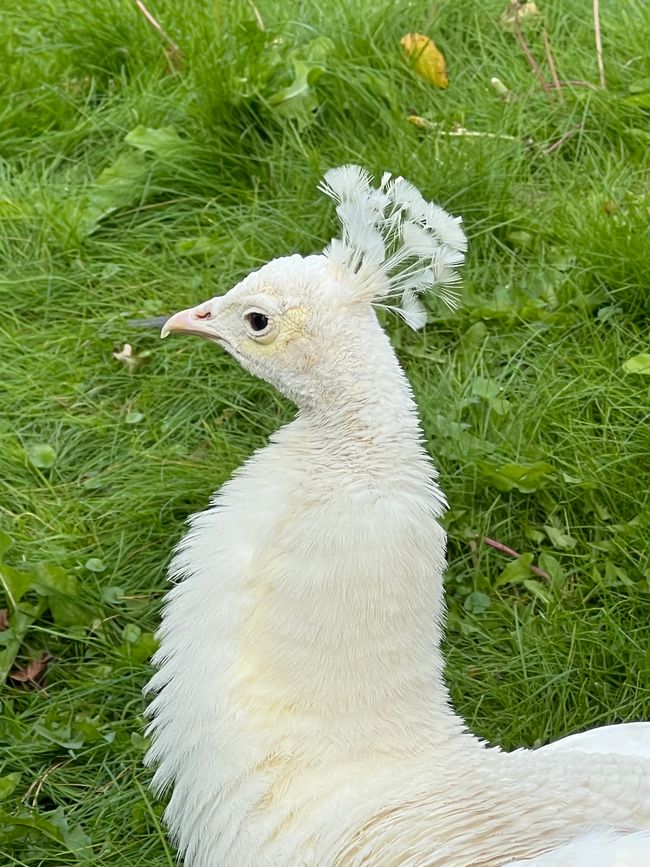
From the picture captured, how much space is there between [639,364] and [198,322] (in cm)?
155

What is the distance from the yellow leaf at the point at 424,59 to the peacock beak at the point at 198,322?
7.52 ft

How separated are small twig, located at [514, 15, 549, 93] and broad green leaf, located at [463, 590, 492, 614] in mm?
2003

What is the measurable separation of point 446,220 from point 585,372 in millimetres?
1382

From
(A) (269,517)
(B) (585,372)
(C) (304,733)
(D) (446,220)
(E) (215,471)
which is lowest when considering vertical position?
(B) (585,372)

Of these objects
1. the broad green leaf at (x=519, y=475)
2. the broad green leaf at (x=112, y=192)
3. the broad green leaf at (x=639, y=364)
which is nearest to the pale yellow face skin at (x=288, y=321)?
the broad green leaf at (x=519, y=475)

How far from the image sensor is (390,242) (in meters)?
2.14

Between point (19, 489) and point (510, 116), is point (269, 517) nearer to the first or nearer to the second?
point (19, 489)

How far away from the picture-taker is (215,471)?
3.32 meters

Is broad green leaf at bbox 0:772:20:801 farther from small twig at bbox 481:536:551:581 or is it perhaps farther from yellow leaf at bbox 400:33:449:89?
yellow leaf at bbox 400:33:449:89

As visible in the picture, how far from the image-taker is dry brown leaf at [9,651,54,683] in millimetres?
A: 3012

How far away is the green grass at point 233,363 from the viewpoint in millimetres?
2887

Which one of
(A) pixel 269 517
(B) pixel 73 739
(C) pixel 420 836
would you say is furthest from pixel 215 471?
(C) pixel 420 836

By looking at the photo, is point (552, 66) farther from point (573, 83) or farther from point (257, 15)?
point (257, 15)

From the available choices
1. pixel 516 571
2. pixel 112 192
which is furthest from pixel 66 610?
pixel 112 192
